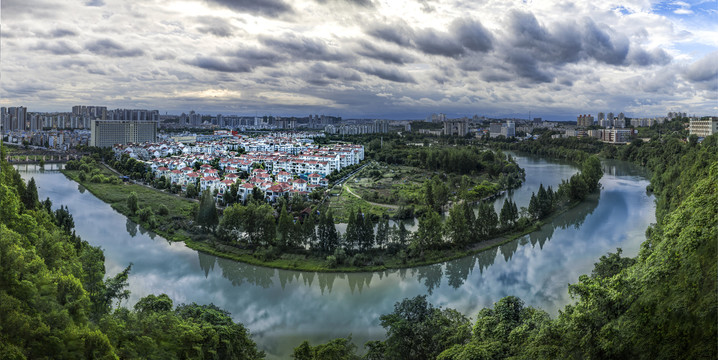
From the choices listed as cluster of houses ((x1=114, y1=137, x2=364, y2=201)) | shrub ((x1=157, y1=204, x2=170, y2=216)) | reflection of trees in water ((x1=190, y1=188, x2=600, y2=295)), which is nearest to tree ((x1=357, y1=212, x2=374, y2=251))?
reflection of trees in water ((x1=190, y1=188, x2=600, y2=295))

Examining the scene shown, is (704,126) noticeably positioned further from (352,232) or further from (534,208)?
(352,232)

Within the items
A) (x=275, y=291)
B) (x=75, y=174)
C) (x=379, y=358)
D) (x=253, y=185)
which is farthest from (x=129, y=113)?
(x=379, y=358)

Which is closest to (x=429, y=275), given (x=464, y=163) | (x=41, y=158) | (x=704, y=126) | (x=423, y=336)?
(x=423, y=336)

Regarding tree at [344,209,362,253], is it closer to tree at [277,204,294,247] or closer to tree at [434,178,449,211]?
tree at [277,204,294,247]

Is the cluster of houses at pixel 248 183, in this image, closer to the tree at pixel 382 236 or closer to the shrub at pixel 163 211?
the shrub at pixel 163 211

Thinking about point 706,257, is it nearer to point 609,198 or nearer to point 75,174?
point 609,198

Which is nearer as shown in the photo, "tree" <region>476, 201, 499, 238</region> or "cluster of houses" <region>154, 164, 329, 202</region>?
"tree" <region>476, 201, 499, 238</region>

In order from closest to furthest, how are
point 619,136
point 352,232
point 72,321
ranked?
point 72,321, point 352,232, point 619,136
